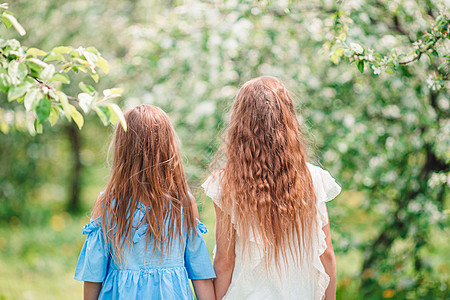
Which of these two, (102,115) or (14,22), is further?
(14,22)

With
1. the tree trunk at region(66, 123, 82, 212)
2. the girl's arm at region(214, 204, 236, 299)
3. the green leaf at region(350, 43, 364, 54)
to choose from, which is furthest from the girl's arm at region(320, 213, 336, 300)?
the tree trunk at region(66, 123, 82, 212)

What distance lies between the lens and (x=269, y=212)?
1927 mm

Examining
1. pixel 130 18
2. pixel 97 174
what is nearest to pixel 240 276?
pixel 130 18

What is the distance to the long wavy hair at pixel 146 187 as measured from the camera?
1.96 m

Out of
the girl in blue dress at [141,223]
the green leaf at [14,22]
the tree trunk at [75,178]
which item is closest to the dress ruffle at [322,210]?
the girl in blue dress at [141,223]

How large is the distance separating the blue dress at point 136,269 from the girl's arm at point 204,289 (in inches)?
1.9

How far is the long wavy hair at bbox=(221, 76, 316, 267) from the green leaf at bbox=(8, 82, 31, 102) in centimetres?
93

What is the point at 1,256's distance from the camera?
520 cm

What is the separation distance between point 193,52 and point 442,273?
2886 millimetres

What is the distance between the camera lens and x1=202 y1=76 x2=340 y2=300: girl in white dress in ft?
6.38

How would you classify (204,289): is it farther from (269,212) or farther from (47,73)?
(47,73)

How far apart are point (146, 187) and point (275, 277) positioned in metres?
0.66

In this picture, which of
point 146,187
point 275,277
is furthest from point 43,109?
point 275,277

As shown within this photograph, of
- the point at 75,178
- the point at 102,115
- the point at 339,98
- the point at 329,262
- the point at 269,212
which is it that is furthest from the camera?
the point at 75,178
